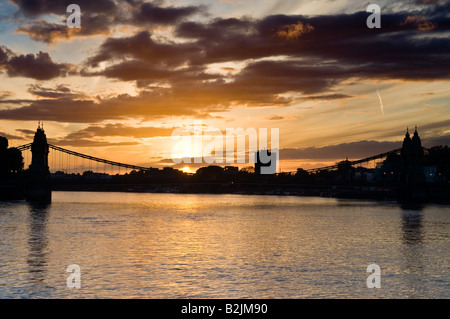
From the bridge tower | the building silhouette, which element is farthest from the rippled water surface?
the building silhouette

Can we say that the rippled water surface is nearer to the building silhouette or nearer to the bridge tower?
the bridge tower

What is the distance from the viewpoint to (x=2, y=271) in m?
34.8

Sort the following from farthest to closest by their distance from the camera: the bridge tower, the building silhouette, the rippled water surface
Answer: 1. the building silhouette
2. the bridge tower
3. the rippled water surface

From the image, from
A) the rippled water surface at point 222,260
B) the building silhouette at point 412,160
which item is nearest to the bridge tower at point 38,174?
the rippled water surface at point 222,260

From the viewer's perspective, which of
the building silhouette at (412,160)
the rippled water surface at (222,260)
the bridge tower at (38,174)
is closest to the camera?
the rippled water surface at (222,260)

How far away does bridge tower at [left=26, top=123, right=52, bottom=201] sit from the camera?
4948 inches

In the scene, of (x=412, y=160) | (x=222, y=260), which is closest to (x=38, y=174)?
(x=412, y=160)

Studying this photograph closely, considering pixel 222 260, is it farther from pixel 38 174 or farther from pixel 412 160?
pixel 412 160

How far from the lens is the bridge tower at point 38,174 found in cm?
12569

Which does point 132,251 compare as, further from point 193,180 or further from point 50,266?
point 193,180

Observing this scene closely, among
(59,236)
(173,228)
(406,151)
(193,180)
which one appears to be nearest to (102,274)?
(59,236)

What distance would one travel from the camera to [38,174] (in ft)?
415

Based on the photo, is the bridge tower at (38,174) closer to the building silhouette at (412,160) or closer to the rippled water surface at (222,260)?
the rippled water surface at (222,260)
